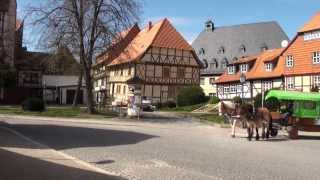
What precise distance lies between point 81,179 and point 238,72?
67.0 m

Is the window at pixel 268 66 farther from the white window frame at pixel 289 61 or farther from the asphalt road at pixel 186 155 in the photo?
the asphalt road at pixel 186 155

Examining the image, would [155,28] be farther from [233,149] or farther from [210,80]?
[233,149]

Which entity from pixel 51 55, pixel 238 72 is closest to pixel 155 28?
pixel 238 72

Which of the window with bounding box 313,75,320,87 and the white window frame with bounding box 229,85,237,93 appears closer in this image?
the window with bounding box 313,75,320,87

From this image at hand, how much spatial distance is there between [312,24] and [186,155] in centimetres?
4965

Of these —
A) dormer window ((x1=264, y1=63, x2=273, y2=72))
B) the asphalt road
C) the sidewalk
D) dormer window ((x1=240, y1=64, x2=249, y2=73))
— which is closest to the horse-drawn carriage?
the asphalt road

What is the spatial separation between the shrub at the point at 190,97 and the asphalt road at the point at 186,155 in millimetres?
41165

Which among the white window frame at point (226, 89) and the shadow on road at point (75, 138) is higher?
the white window frame at point (226, 89)

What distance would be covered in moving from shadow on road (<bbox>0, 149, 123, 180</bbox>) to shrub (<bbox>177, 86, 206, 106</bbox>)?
173 ft

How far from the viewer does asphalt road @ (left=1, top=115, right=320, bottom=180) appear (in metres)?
15.3

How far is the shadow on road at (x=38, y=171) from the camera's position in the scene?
44.7 ft

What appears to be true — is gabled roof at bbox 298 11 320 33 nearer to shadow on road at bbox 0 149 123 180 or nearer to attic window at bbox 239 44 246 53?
Result: attic window at bbox 239 44 246 53

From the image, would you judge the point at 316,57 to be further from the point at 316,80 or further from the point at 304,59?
the point at 316,80

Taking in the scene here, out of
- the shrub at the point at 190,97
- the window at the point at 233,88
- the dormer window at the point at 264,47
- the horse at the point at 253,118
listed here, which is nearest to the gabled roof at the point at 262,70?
the window at the point at 233,88
